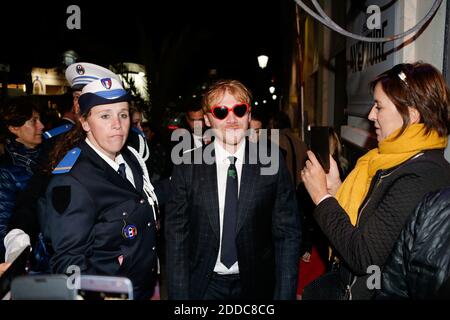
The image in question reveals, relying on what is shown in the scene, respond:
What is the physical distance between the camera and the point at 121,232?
6.09 feet

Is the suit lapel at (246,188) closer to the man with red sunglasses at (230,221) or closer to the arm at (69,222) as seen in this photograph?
the man with red sunglasses at (230,221)

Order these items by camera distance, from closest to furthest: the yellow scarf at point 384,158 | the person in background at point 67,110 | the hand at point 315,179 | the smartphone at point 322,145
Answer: the yellow scarf at point 384,158 < the hand at point 315,179 < the smartphone at point 322,145 < the person in background at point 67,110

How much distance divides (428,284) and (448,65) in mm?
1835

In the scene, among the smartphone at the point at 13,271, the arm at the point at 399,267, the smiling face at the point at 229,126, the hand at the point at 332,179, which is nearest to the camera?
the smartphone at the point at 13,271

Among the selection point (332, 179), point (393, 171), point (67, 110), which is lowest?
point (332, 179)

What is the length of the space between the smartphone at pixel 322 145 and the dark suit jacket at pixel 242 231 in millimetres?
277

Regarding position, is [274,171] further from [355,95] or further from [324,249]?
[355,95]

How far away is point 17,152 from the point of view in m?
3.19

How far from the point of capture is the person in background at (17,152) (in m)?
2.76

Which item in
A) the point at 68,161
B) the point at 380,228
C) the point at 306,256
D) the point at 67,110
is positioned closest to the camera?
the point at 380,228

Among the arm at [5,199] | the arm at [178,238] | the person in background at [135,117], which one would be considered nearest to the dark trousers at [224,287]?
the arm at [178,238]

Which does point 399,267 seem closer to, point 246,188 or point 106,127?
point 246,188

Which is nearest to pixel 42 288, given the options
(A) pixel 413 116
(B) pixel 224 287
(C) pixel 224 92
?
(B) pixel 224 287

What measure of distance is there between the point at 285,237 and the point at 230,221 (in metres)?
0.38
